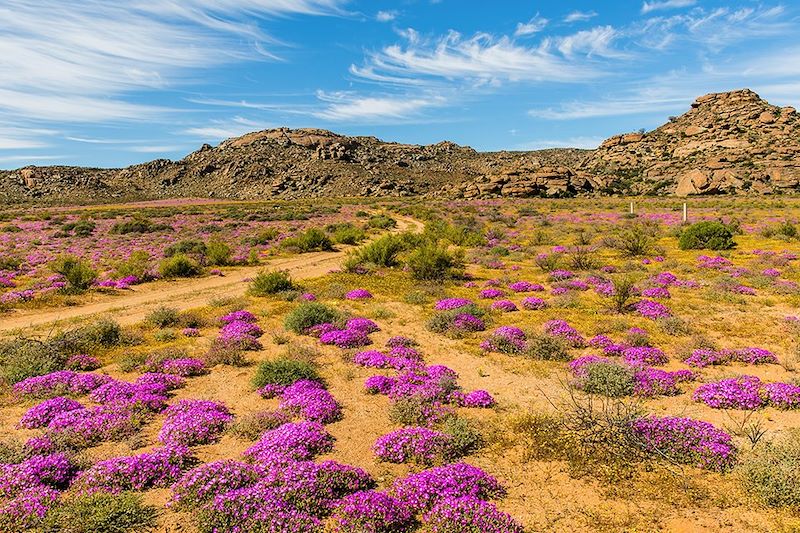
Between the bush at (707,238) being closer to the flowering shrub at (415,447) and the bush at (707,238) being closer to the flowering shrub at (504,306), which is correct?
the flowering shrub at (504,306)

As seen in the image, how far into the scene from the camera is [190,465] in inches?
278

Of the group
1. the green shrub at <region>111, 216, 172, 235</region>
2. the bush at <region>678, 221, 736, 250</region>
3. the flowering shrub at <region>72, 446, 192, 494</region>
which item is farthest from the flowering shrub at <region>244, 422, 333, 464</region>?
the green shrub at <region>111, 216, 172, 235</region>

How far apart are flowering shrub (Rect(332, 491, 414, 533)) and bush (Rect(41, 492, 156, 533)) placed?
8.23ft

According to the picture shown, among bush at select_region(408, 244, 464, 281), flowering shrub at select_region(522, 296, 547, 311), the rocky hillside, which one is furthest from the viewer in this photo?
the rocky hillside

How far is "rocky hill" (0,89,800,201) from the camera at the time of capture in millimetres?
82625

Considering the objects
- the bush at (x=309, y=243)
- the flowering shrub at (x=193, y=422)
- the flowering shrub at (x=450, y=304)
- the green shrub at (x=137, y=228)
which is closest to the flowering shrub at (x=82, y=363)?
the flowering shrub at (x=193, y=422)

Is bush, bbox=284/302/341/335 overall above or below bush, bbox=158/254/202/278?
below

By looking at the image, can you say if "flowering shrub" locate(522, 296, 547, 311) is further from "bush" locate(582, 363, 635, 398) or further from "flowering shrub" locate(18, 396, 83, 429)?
"flowering shrub" locate(18, 396, 83, 429)

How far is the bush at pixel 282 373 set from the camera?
10.1 m

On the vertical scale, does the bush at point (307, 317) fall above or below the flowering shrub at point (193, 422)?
above

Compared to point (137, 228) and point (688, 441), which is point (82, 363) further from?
point (137, 228)

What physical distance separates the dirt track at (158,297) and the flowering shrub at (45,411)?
23.4ft

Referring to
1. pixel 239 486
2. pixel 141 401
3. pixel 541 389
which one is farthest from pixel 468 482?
pixel 141 401

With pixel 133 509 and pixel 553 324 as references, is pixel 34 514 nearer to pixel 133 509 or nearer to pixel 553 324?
pixel 133 509
